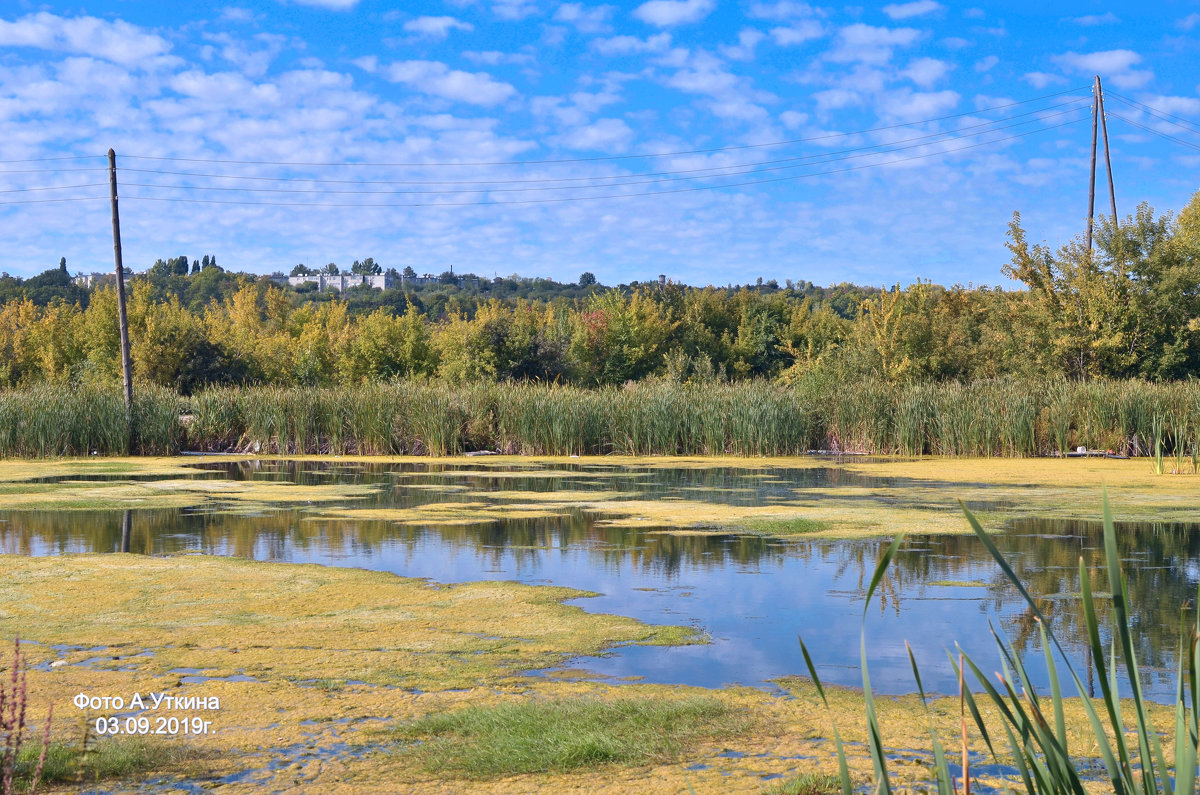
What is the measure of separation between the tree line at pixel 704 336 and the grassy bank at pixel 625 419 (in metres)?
4.10

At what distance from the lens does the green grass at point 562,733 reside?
4008 millimetres

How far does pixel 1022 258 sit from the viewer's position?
27.6 m

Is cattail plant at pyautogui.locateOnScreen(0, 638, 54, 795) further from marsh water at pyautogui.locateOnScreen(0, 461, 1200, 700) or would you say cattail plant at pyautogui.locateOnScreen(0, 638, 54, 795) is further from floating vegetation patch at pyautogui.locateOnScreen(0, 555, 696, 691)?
marsh water at pyautogui.locateOnScreen(0, 461, 1200, 700)

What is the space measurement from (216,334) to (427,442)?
23.2m

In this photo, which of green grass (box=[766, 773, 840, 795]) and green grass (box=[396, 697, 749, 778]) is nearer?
green grass (box=[766, 773, 840, 795])

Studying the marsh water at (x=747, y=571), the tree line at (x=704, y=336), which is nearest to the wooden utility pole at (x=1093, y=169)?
the tree line at (x=704, y=336)

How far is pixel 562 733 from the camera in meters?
4.22

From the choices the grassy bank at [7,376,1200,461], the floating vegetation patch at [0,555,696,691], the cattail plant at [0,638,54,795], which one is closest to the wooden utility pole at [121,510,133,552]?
the floating vegetation patch at [0,555,696,691]

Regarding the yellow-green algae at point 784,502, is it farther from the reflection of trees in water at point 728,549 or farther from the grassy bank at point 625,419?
the grassy bank at point 625,419

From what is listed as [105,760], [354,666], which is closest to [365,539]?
[354,666]

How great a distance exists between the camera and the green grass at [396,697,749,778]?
13.1 ft

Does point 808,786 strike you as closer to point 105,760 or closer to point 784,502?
point 105,760

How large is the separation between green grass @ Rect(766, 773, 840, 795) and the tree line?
24.3 metres

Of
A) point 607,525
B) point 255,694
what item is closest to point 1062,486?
point 607,525
